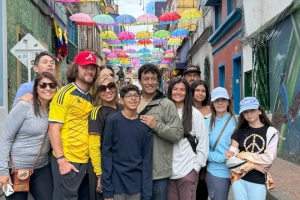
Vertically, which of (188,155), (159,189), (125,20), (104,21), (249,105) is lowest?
(159,189)

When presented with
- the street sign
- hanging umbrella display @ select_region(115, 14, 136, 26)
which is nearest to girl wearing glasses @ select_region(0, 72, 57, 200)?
the street sign

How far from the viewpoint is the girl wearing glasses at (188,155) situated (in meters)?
4.00

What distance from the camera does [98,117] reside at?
151 inches

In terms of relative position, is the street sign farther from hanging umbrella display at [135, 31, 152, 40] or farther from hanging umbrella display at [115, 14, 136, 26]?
hanging umbrella display at [135, 31, 152, 40]

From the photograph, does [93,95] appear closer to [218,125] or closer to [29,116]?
[29,116]

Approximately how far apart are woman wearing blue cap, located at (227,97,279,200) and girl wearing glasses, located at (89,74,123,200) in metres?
1.35

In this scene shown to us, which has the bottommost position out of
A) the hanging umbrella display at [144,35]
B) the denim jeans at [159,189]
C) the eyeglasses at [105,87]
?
the denim jeans at [159,189]

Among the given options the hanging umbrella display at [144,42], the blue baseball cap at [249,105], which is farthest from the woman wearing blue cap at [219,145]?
the hanging umbrella display at [144,42]

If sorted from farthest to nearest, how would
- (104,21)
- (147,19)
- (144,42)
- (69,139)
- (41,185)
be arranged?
1. (144,42)
2. (147,19)
3. (104,21)
4. (41,185)
5. (69,139)

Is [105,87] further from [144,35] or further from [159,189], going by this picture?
[144,35]

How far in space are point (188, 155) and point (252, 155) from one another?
67 cm

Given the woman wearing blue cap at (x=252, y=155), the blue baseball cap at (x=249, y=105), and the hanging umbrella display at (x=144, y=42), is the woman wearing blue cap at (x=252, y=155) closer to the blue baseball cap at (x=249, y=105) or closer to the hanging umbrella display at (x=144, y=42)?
the blue baseball cap at (x=249, y=105)

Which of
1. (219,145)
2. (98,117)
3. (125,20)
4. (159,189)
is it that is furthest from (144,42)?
(159,189)

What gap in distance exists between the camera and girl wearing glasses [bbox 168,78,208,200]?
158 inches
